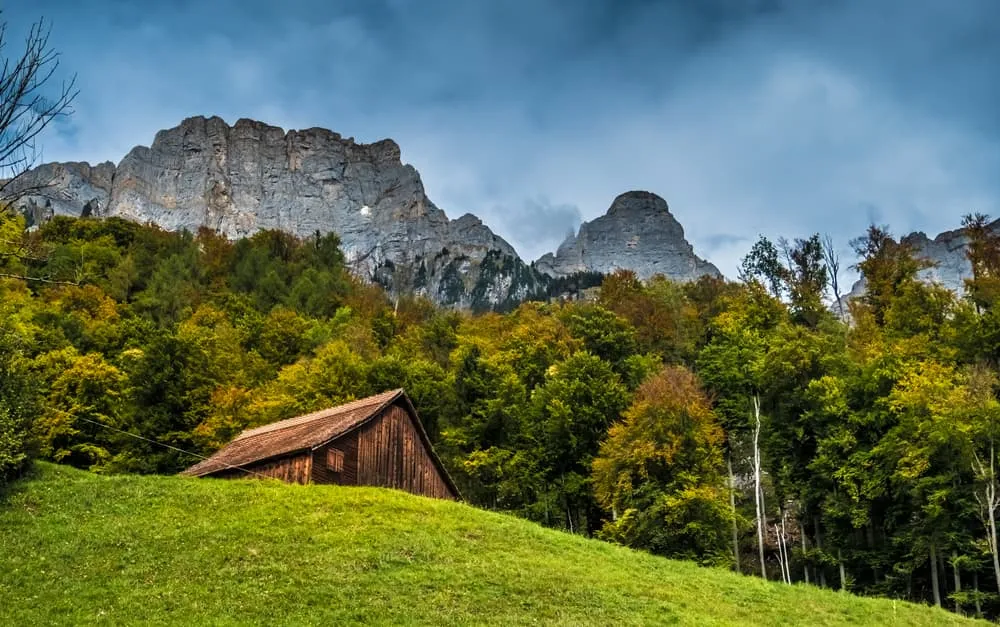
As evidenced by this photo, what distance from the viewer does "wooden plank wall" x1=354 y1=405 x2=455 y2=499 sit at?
1515 inches

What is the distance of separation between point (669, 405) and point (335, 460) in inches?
683

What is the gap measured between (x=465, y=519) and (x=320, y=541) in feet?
23.8

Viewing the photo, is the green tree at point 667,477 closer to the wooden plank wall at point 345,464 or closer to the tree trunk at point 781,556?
the tree trunk at point 781,556

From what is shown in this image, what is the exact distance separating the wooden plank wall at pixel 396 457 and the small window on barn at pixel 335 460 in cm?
41

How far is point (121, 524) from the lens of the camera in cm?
2691

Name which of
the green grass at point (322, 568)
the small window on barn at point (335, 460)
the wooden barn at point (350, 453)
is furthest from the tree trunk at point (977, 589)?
the small window on barn at point (335, 460)

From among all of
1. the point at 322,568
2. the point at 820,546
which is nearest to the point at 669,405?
the point at 820,546

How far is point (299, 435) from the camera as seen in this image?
39375mm

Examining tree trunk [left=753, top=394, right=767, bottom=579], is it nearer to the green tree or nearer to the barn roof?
the green tree

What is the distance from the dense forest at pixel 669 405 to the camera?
127ft

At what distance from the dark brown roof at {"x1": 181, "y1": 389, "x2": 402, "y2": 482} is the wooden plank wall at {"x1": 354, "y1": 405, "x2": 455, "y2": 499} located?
0.69 meters

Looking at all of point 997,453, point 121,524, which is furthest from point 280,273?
point 997,453

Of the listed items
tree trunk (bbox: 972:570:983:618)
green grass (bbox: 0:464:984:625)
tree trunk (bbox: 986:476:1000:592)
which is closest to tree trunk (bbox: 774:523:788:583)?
tree trunk (bbox: 972:570:983:618)

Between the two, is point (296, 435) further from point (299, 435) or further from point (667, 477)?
point (667, 477)
